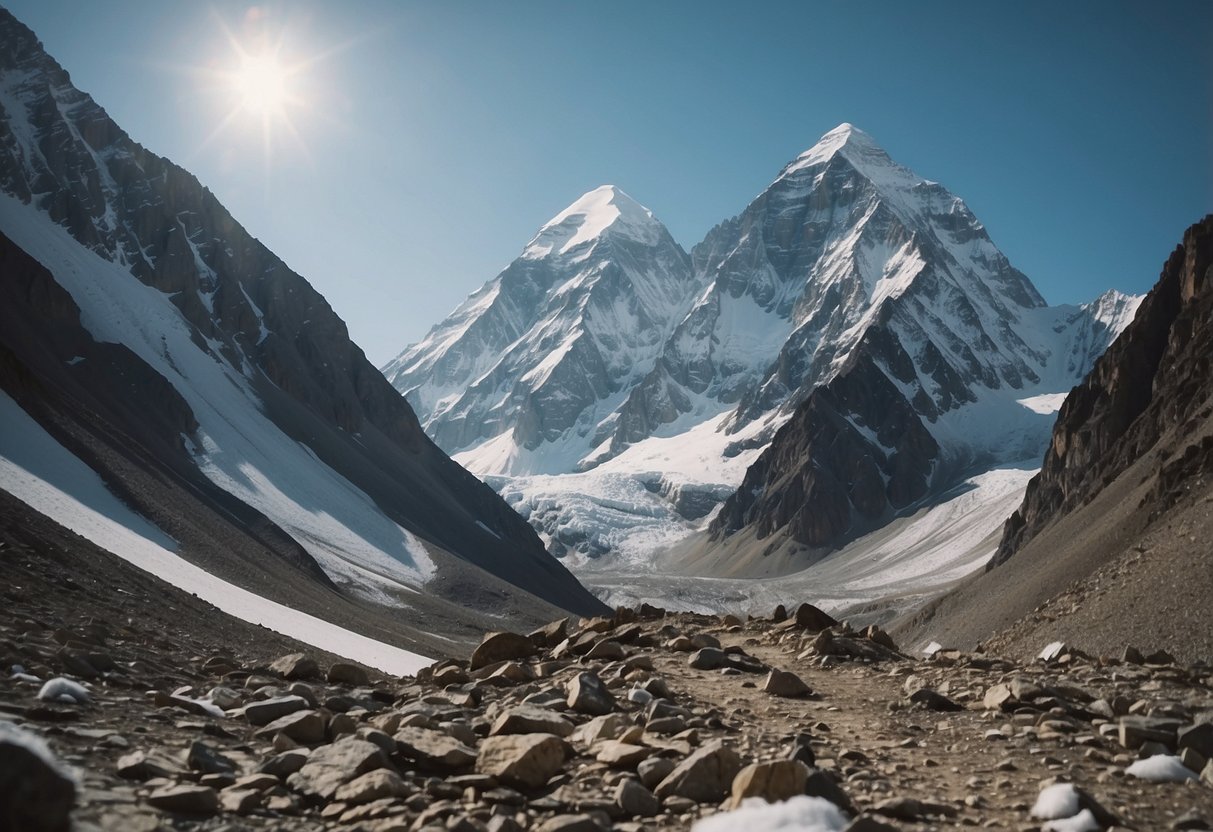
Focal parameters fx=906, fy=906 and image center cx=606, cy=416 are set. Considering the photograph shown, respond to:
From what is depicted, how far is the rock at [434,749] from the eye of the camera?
324 inches

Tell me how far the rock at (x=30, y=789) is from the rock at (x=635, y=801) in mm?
3971

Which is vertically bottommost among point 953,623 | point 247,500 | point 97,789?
point 953,623

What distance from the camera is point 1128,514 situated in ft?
178

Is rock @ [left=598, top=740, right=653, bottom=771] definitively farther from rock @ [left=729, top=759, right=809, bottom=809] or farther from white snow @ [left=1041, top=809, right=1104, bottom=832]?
white snow @ [left=1041, top=809, right=1104, bottom=832]

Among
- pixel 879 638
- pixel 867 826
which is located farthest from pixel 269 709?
pixel 879 638

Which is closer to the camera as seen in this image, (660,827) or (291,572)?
(660,827)

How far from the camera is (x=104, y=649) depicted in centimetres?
1269

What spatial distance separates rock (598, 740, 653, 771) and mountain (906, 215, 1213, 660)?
95.2 ft

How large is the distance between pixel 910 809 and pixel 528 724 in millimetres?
3750

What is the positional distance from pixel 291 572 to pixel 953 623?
5027cm

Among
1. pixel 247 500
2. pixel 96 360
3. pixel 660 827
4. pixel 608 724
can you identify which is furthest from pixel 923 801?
pixel 96 360

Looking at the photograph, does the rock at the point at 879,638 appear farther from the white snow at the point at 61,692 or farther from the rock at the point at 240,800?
the white snow at the point at 61,692

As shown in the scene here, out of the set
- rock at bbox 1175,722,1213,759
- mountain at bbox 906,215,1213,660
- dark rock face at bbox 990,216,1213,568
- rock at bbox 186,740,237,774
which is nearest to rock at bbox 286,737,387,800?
rock at bbox 186,740,237,774

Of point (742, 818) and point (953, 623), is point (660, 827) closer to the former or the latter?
point (742, 818)
